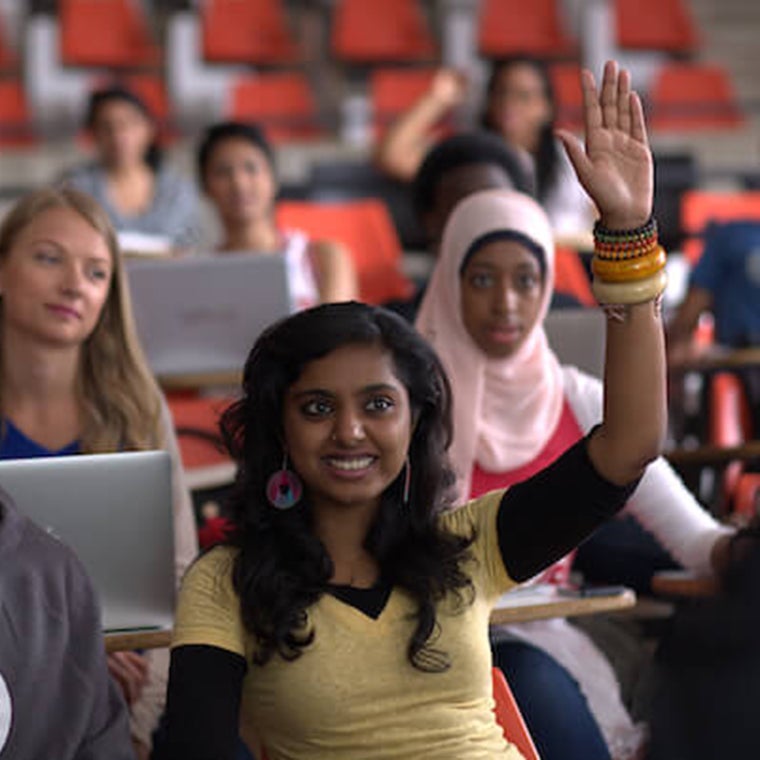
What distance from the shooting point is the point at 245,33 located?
7.94 meters

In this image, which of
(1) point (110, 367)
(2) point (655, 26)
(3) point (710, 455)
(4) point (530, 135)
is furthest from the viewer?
(2) point (655, 26)

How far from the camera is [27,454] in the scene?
236 centimetres

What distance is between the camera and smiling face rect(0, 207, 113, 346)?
244cm

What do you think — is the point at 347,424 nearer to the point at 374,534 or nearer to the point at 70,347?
the point at 374,534

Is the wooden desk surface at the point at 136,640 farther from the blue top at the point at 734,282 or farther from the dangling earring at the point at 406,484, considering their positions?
the blue top at the point at 734,282

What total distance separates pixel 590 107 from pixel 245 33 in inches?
257

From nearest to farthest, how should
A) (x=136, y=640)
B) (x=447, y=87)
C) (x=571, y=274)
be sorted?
(x=136, y=640), (x=571, y=274), (x=447, y=87)

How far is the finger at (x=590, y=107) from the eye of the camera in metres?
1.61

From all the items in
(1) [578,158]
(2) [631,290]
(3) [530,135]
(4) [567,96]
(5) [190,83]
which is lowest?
(2) [631,290]

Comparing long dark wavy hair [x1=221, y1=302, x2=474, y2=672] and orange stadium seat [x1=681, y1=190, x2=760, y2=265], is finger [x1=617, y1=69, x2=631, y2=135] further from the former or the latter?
orange stadium seat [x1=681, y1=190, x2=760, y2=265]

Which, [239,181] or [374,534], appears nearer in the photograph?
[374,534]

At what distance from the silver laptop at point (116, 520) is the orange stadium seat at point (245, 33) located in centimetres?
611

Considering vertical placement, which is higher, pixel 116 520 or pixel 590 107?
pixel 590 107

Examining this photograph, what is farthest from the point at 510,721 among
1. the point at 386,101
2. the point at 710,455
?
the point at 386,101
